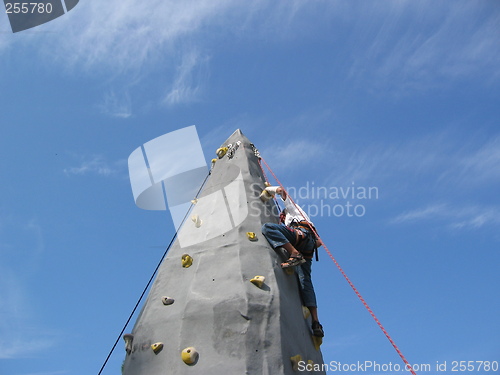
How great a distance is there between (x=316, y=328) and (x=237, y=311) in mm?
1288

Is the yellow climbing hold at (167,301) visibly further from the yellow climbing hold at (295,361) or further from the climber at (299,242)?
the yellow climbing hold at (295,361)

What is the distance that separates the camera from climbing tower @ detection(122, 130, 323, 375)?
4.28m

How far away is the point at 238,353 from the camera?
13.8ft

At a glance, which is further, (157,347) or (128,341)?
(128,341)

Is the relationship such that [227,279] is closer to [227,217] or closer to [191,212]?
[227,217]

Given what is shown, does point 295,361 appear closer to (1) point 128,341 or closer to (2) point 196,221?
(1) point 128,341

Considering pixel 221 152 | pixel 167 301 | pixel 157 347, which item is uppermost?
pixel 221 152

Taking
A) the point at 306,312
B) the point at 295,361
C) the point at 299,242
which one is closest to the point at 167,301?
the point at 295,361

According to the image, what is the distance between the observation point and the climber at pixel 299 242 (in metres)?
5.38

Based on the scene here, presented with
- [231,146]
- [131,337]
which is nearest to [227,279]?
[131,337]

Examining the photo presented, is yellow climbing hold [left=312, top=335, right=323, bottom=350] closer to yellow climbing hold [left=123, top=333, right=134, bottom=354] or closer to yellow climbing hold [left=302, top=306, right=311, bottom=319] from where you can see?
yellow climbing hold [left=302, top=306, right=311, bottom=319]

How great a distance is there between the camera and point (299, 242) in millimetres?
5672

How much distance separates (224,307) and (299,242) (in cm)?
147

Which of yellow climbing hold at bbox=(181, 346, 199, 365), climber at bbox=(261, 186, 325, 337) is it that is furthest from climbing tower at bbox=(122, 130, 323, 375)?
climber at bbox=(261, 186, 325, 337)
